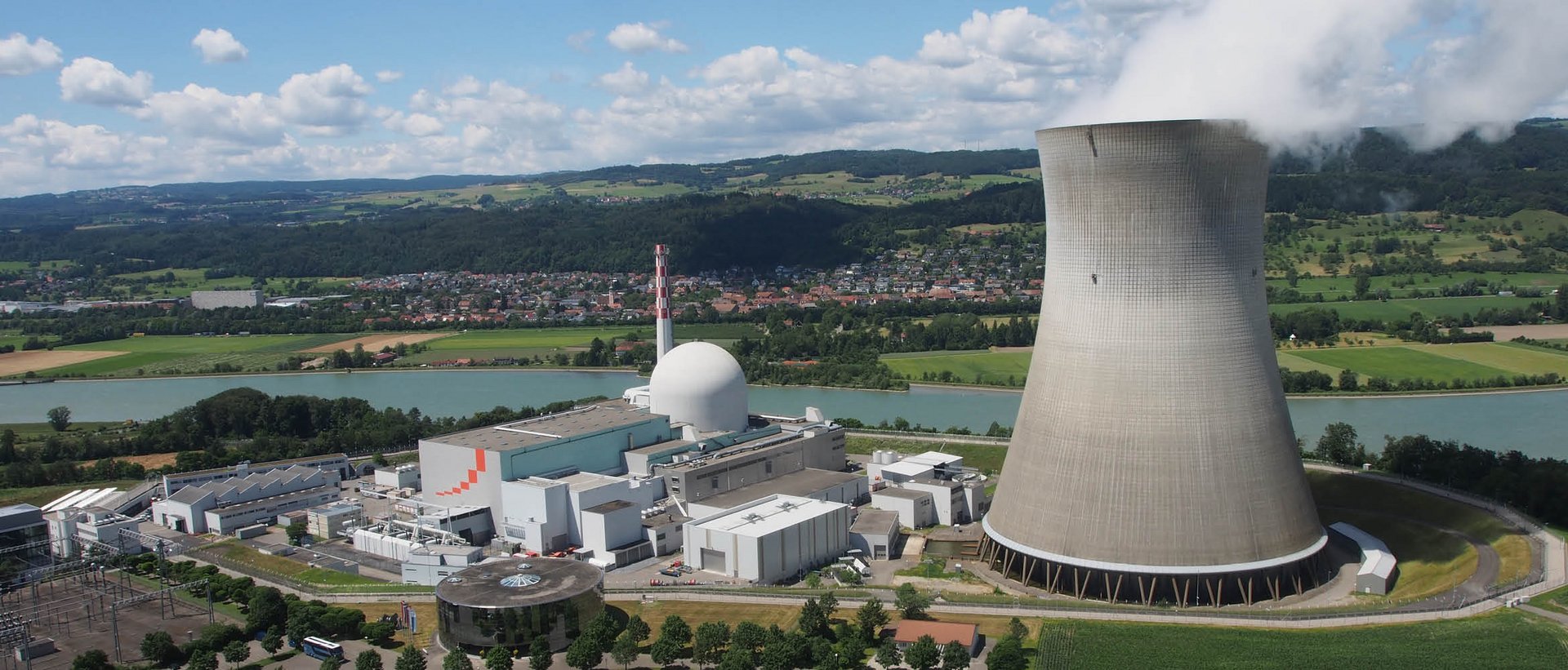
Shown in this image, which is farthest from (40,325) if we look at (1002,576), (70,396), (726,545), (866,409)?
(1002,576)

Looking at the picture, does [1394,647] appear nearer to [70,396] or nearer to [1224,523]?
[1224,523]

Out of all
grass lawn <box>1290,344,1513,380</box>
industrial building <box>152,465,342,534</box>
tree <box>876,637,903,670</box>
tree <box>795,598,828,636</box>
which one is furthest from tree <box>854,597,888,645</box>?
grass lawn <box>1290,344,1513,380</box>

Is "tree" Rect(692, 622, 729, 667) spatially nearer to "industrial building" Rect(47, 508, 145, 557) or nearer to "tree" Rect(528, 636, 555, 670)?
"tree" Rect(528, 636, 555, 670)

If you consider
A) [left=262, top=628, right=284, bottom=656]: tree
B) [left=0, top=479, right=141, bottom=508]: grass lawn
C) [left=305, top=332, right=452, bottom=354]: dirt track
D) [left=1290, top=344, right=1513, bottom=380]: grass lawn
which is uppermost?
[left=262, top=628, right=284, bottom=656]: tree

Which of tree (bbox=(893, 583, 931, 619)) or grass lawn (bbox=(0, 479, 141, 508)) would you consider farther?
grass lawn (bbox=(0, 479, 141, 508))

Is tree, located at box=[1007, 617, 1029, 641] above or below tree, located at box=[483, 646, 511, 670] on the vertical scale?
above

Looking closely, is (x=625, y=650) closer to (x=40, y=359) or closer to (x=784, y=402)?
(x=784, y=402)

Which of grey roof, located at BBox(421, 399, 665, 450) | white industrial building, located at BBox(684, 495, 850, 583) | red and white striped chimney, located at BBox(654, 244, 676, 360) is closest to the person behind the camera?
white industrial building, located at BBox(684, 495, 850, 583)
